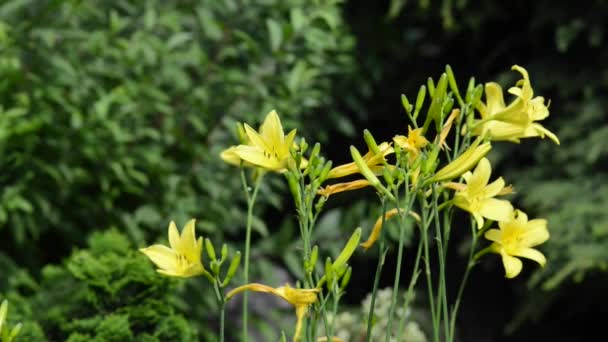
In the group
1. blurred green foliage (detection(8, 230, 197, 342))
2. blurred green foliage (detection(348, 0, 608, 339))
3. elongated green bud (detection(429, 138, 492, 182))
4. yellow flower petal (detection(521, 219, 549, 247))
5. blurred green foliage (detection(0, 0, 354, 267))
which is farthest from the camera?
blurred green foliage (detection(348, 0, 608, 339))

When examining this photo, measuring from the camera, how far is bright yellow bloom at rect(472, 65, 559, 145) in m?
1.63

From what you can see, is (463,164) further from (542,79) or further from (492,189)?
(542,79)

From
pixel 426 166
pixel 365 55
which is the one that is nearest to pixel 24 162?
pixel 365 55

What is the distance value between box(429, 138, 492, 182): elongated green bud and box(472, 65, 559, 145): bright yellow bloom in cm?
12

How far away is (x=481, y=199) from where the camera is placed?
1.65 metres

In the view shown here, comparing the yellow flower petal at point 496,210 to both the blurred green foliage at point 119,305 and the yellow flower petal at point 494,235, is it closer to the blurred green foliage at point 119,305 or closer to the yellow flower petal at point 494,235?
the yellow flower petal at point 494,235

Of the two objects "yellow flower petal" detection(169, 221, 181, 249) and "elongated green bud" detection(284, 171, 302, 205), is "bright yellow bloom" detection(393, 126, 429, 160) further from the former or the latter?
"yellow flower petal" detection(169, 221, 181, 249)

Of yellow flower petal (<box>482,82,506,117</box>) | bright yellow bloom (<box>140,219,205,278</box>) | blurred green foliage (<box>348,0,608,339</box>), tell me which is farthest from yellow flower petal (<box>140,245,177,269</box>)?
blurred green foliage (<box>348,0,608,339</box>)

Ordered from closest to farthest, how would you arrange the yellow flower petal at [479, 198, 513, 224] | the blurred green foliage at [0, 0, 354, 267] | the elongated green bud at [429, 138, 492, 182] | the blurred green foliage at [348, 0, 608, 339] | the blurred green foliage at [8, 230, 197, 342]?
1. the elongated green bud at [429, 138, 492, 182]
2. the yellow flower petal at [479, 198, 513, 224]
3. the blurred green foliage at [8, 230, 197, 342]
4. the blurred green foliage at [0, 0, 354, 267]
5. the blurred green foliage at [348, 0, 608, 339]

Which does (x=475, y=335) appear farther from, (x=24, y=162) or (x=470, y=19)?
(x=24, y=162)

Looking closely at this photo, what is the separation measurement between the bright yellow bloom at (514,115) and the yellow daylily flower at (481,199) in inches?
2.6

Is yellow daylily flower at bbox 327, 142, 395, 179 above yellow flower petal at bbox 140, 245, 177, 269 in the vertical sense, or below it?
above

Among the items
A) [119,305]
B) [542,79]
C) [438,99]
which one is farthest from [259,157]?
[542,79]

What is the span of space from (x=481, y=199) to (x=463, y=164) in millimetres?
155
